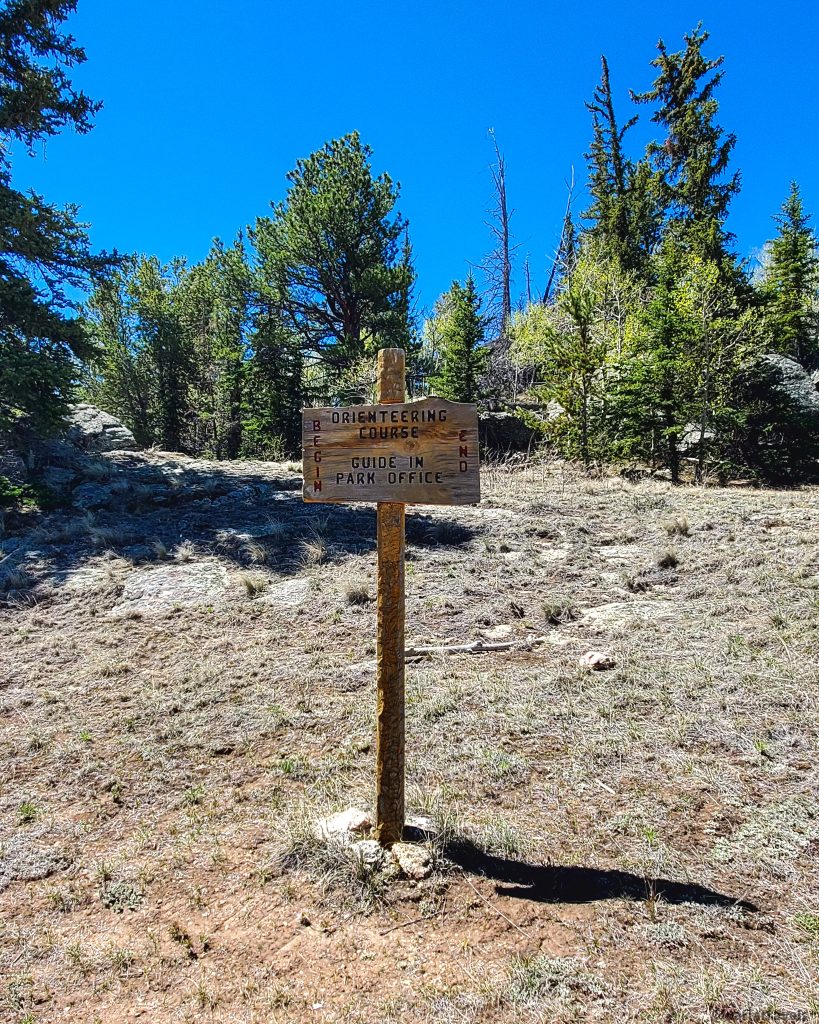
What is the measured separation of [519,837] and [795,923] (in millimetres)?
1238

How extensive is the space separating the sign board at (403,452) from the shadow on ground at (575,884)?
1.84 m

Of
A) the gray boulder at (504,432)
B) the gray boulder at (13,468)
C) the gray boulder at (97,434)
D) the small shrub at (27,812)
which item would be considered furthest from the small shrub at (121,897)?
the gray boulder at (504,432)

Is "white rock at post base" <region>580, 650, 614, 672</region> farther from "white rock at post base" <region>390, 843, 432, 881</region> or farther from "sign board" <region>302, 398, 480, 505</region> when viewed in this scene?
"sign board" <region>302, 398, 480, 505</region>

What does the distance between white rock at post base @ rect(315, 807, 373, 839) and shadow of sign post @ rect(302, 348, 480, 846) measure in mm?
148

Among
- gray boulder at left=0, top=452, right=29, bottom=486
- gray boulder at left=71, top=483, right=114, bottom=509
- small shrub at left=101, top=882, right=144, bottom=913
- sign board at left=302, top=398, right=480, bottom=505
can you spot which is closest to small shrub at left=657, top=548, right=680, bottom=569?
sign board at left=302, top=398, right=480, bottom=505

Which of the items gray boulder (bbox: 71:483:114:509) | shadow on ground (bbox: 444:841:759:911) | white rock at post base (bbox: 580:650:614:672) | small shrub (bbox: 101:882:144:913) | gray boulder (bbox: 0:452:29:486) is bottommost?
small shrub (bbox: 101:882:144:913)

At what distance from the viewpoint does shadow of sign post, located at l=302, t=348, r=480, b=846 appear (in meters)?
2.94

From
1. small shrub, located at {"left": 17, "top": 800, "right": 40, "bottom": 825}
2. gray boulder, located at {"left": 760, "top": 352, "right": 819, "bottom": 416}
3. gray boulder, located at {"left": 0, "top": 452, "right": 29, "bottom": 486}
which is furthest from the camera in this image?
gray boulder, located at {"left": 760, "top": 352, "right": 819, "bottom": 416}

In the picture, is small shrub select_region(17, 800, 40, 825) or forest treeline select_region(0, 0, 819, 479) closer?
small shrub select_region(17, 800, 40, 825)

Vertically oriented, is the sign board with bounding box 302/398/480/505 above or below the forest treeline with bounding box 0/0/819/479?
below

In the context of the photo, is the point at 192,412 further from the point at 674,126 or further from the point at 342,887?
the point at 342,887

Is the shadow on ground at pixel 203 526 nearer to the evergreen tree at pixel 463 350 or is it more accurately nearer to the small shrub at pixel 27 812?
the small shrub at pixel 27 812

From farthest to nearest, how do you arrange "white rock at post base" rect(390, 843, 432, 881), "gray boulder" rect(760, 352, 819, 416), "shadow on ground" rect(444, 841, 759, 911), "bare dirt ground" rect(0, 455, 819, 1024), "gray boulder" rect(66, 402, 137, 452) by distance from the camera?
"gray boulder" rect(760, 352, 819, 416)
"gray boulder" rect(66, 402, 137, 452)
"white rock at post base" rect(390, 843, 432, 881)
"shadow on ground" rect(444, 841, 759, 911)
"bare dirt ground" rect(0, 455, 819, 1024)

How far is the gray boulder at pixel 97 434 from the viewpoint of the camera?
14.7 metres
